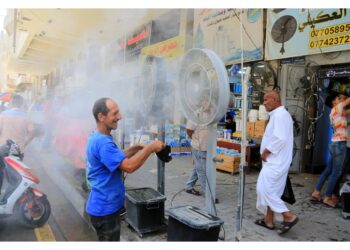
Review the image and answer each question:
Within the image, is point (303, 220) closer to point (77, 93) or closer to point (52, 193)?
point (52, 193)

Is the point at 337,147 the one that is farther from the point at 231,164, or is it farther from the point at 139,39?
the point at 139,39

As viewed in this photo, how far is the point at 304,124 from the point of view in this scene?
6645mm

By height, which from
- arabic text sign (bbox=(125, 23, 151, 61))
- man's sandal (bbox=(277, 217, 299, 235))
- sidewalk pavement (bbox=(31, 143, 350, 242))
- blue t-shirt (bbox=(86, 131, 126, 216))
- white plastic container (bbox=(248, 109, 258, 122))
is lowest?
sidewalk pavement (bbox=(31, 143, 350, 242))

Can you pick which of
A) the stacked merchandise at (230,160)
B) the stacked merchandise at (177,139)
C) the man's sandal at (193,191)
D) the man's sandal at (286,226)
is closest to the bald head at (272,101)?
the man's sandal at (286,226)

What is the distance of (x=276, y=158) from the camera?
3473mm

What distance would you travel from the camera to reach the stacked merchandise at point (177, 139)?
844cm

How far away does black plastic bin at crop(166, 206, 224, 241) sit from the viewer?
2590 millimetres

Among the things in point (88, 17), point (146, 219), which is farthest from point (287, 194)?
point (88, 17)

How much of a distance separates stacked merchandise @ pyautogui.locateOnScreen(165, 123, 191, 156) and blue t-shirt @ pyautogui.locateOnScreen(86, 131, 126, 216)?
5.94 m

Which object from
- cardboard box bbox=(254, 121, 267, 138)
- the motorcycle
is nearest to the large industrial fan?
the motorcycle

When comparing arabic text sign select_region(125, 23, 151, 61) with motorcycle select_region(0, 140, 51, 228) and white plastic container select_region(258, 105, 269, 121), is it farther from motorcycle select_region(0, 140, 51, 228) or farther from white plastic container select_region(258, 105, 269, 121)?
motorcycle select_region(0, 140, 51, 228)

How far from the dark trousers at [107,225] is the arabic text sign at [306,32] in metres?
4.88

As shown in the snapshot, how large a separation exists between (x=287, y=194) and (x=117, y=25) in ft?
13.9

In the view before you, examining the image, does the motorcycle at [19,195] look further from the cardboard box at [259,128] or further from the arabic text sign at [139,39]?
the arabic text sign at [139,39]
